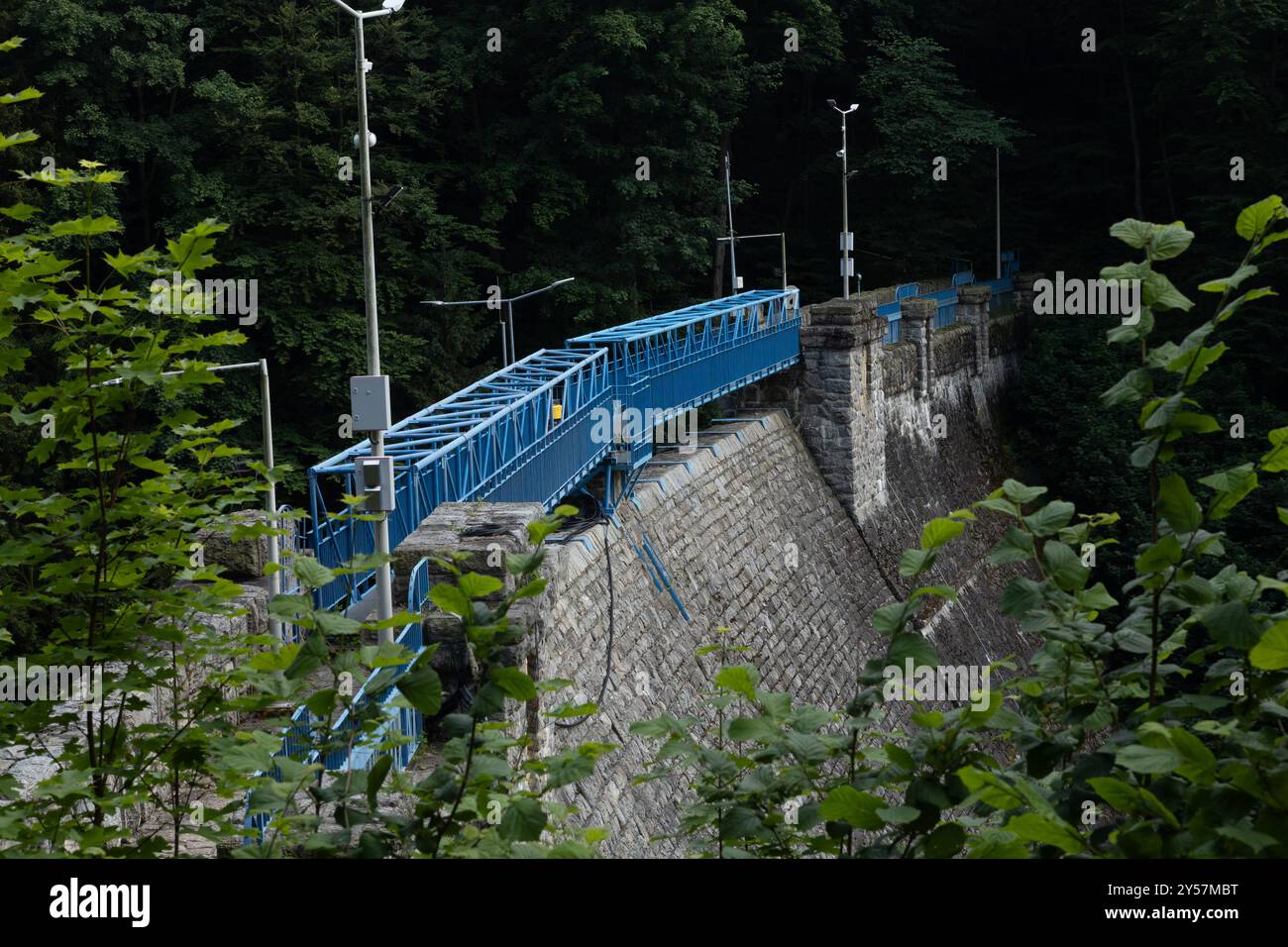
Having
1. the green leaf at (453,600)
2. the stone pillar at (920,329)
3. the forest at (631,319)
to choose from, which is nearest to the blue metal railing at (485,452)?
the forest at (631,319)

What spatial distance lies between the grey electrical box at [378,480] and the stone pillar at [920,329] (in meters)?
18.1

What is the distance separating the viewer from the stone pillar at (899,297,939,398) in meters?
28.2

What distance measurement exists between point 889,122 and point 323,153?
16.5 metres

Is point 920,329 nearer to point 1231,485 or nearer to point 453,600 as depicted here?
point 1231,485

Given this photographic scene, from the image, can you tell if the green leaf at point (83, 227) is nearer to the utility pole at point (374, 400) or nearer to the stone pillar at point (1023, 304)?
the utility pole at point (374, 400)

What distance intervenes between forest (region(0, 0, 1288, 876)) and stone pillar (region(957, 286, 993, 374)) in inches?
68.6

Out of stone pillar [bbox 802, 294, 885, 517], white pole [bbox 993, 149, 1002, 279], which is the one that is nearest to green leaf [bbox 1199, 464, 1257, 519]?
stone pillar [bbox 802, 294, 885, 517]

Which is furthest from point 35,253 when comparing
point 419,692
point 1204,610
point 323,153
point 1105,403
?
point 323,153

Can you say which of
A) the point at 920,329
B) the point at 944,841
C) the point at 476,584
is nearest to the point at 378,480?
the point at 476,584

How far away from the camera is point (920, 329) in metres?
28.3

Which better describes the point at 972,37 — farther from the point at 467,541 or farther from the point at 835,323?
the point at 467,541

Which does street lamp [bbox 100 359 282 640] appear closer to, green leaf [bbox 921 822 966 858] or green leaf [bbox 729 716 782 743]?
green leaf [bbox 729 716 782 743]

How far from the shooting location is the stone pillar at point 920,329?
28.2 metres

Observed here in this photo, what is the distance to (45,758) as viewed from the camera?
374 inches
